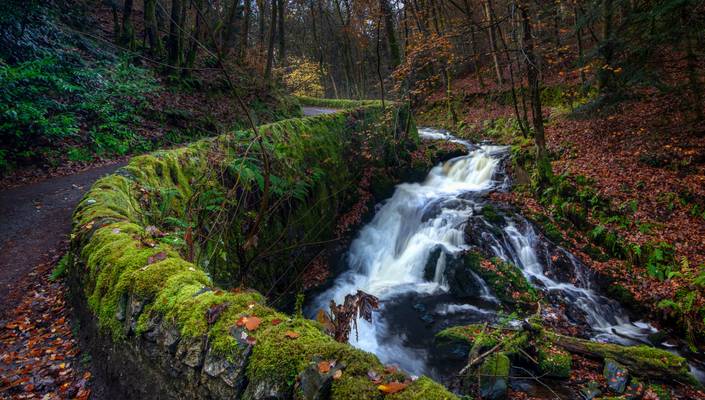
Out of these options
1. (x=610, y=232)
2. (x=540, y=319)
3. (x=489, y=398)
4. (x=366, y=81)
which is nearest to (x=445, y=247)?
(x=540, y=319)

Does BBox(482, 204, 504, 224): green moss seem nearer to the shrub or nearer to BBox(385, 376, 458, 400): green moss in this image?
BBox(385, 376, 458, 400): green moss

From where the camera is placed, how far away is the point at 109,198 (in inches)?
214

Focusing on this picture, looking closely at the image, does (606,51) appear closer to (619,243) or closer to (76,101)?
(619,243)

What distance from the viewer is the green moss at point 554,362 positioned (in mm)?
5867

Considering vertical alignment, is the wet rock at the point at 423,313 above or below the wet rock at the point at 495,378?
below

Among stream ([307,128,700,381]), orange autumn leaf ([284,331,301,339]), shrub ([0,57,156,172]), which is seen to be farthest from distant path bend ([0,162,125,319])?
stream ([307,128,700,381])

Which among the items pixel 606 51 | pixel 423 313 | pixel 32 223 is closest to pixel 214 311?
pixel 32 223

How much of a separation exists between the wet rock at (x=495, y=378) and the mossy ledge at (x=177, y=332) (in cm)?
402

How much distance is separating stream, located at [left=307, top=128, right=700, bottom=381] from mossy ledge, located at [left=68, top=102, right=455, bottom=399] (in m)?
3.64

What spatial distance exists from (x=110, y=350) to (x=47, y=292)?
2570 mm

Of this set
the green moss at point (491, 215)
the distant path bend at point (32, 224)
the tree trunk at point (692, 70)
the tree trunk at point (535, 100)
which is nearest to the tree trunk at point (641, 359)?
the green moss at point (491, 215)

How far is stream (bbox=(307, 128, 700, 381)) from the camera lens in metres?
7.88

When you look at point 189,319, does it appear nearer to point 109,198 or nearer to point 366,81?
point 109,198

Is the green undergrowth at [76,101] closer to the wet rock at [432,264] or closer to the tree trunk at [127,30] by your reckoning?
the tree trunk at [127,30]
